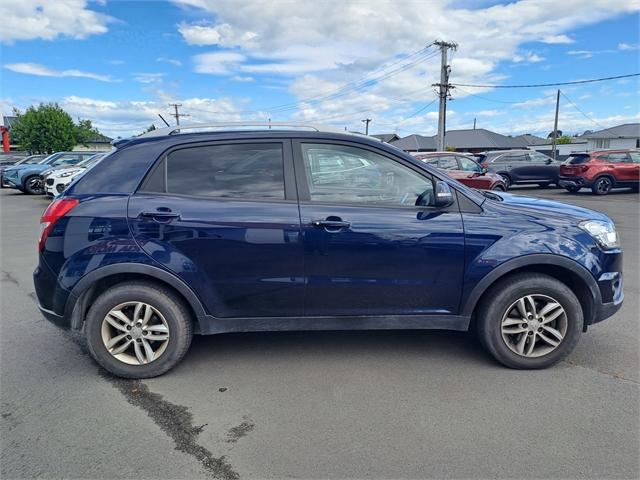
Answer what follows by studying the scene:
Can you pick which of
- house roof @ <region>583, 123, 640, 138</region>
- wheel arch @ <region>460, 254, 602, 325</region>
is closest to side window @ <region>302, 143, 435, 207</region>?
wheel arch @ <region>460, 254, 602, 325</region>

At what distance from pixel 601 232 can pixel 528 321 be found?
89cm

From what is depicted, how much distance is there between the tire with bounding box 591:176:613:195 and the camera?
55.9 feet

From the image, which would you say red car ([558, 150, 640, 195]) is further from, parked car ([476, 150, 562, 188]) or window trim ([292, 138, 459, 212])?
window trim ([292, 138, 459, 212])

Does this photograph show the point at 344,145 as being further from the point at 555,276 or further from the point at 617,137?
the point at 617,137

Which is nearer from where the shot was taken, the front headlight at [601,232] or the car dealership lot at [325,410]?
the car dealership lot at [325,410]

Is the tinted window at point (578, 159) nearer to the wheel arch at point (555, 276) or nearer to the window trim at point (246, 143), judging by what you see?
the wheel arch at point (555, 276)

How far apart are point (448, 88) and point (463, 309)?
97.4ft

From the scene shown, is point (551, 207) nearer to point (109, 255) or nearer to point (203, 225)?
point (203, 225)

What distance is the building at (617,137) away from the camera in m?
57.5

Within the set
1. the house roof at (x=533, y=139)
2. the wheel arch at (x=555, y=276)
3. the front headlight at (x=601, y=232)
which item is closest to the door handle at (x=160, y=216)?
the wheel arch at (x=555, y=276)

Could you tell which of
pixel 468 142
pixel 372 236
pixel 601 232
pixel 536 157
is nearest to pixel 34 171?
pixel 372 236

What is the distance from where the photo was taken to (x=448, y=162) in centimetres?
1474

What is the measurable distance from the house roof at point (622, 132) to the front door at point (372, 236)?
6809 cm

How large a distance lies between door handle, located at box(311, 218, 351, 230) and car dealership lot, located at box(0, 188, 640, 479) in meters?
1.11
